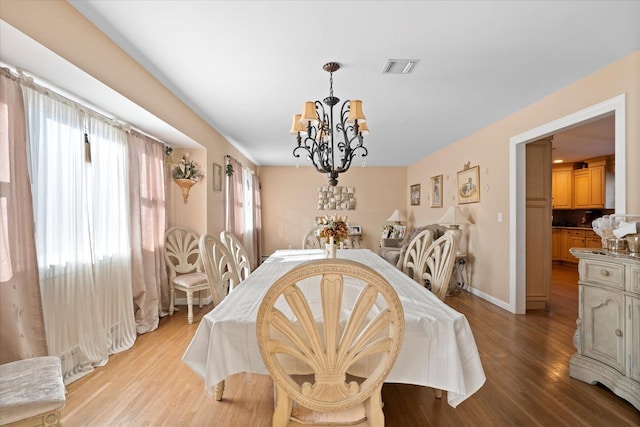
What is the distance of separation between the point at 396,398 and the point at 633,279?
1.68 meters

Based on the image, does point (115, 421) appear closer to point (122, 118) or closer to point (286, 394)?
point (286, 394)

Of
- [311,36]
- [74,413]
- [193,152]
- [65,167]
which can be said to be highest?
[311,36]

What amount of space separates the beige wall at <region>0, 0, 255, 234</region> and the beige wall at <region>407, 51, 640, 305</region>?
12.6ft

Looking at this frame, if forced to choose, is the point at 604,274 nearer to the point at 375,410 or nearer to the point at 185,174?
the point at 375,410

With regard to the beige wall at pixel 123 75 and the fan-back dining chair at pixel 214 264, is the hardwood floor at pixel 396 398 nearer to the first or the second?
the fan-back dining chair at pixel 214 264

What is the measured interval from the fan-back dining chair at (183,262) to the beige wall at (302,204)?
397cm

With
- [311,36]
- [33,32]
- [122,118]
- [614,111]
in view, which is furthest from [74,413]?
[614,111]

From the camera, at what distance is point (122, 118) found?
3.12 m

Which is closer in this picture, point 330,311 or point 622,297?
→ point 330,311

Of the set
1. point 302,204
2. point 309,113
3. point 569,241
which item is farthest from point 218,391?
point 569,241

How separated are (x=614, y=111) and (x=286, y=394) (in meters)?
3.35

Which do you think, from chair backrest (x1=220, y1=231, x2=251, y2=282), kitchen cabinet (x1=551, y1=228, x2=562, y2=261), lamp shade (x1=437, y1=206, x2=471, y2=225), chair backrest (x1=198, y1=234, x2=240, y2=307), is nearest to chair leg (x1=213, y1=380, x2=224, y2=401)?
chair backrest (x1=198, y1=234, x2=240, y2=307)

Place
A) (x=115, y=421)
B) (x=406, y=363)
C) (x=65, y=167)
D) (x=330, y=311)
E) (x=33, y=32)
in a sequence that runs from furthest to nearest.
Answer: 1. (x=65, y=167)
2. (x=115, y=421)
3. (x=33, y=32)
4. (x=406, y=363)
5. (x=330, y=311)

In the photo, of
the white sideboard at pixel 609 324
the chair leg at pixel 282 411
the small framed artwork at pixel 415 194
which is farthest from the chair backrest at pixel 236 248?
the small framed artwork at pixel 415 194
